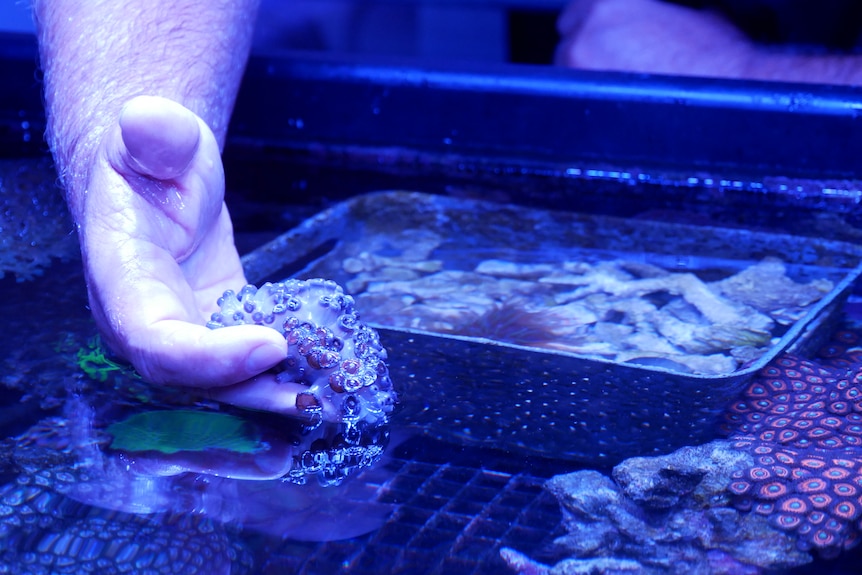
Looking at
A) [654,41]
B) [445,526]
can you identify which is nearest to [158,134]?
[445,526]

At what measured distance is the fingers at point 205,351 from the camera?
0.97 meters

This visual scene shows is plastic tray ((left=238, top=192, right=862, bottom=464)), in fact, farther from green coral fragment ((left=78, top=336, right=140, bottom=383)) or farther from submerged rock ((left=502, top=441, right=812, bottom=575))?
green coral fragment ((left=78, top=336, right=140, bottom=383))

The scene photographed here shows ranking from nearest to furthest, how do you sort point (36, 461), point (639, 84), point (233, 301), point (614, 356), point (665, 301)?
point (36, 461), point (233, 301), point (614, 356), point (665, 301), point (639, 84)

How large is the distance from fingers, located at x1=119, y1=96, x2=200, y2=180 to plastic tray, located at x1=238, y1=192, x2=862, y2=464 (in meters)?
0.39

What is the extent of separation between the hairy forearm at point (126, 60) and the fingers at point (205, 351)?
0.37 metres

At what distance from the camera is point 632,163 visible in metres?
1.91

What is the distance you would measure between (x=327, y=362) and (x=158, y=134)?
0.34 metres

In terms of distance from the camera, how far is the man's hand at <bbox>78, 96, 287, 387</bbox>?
995mm

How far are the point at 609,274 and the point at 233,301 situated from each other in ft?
2.31

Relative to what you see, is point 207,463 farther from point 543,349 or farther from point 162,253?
point 543,349

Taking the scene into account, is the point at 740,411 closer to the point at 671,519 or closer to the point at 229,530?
the point at 671,519

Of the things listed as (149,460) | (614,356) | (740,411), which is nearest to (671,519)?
(740,411)

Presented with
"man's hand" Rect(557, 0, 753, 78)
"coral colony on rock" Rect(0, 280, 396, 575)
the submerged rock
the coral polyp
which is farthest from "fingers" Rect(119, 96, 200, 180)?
"man's hand" Rect(557, 0, 753, 78)

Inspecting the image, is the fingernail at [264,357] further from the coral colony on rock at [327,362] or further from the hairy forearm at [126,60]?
the hairy forearm at [126,60]
